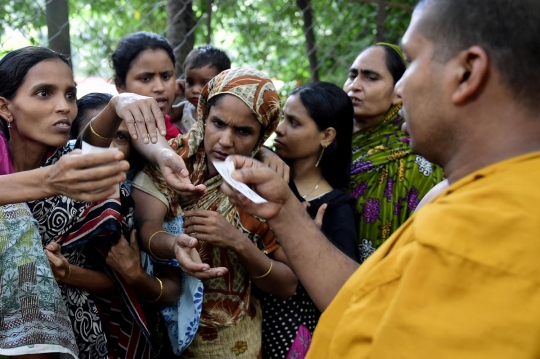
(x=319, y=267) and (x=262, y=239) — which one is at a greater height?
(x=319, y=267)

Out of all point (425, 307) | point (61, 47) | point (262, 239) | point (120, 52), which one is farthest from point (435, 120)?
point (61, 47)

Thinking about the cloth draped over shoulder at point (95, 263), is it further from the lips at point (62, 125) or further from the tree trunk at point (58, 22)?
the tree trunk at point (58, 22)

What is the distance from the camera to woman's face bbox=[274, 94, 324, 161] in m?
3.21

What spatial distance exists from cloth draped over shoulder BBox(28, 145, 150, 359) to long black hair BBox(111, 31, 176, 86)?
0.93 m

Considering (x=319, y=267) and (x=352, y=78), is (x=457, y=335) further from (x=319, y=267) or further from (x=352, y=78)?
(x=352, y=78)

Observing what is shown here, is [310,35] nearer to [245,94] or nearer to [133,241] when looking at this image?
[245,94]

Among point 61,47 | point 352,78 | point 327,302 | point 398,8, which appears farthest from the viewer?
point 398,8

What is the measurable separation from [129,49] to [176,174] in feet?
4.11

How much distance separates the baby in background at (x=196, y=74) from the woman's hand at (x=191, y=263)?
1343 millimetres

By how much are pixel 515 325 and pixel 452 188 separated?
0.36 m

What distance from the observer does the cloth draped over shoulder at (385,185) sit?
10.8 ft

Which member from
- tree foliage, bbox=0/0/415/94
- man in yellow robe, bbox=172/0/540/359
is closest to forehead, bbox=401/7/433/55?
man in yellow robe, bbox=172/0/540/359

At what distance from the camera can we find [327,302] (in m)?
1.93

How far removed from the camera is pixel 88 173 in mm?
1811
